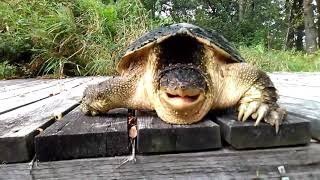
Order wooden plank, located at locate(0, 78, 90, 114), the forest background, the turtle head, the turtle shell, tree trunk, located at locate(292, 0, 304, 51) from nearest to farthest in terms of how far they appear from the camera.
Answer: the turtle head < the turtle shell < wooden plank, located at locate(0, 78, 90, 114) < the forest background < tree trunk, located at locate(292, 0, 304, 51)

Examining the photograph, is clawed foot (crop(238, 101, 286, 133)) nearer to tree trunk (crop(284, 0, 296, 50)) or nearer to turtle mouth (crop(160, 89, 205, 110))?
turtle mouth (crop(160, 89, 205, 110))

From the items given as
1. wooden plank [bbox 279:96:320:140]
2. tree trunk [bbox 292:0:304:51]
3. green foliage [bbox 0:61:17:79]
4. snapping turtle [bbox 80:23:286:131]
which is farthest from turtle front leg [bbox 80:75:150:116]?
tree trunk [bbox 292:0:304:51]

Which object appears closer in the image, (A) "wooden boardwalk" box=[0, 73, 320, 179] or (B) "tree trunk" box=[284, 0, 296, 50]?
(A) "wooden boardwalk" box=[0, 73, 320, 179]

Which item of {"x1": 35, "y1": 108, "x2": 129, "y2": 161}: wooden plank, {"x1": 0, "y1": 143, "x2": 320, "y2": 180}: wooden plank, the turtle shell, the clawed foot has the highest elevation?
the turtle shell

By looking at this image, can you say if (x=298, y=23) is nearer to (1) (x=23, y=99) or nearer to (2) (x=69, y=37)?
(2) (x=69, y=37)

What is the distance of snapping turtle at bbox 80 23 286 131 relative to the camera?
146cm

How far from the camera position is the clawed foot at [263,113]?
1.33 metres

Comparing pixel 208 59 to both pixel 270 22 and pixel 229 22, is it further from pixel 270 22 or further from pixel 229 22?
pixel 270 22

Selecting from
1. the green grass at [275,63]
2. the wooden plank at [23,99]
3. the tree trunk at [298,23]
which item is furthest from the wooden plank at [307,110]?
the tree trunk at [298,23]

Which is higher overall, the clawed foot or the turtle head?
the turtle head

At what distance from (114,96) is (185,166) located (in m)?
0.60

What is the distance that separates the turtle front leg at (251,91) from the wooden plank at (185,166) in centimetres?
17

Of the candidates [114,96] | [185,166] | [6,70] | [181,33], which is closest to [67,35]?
[6,70]

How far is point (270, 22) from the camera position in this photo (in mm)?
20703
